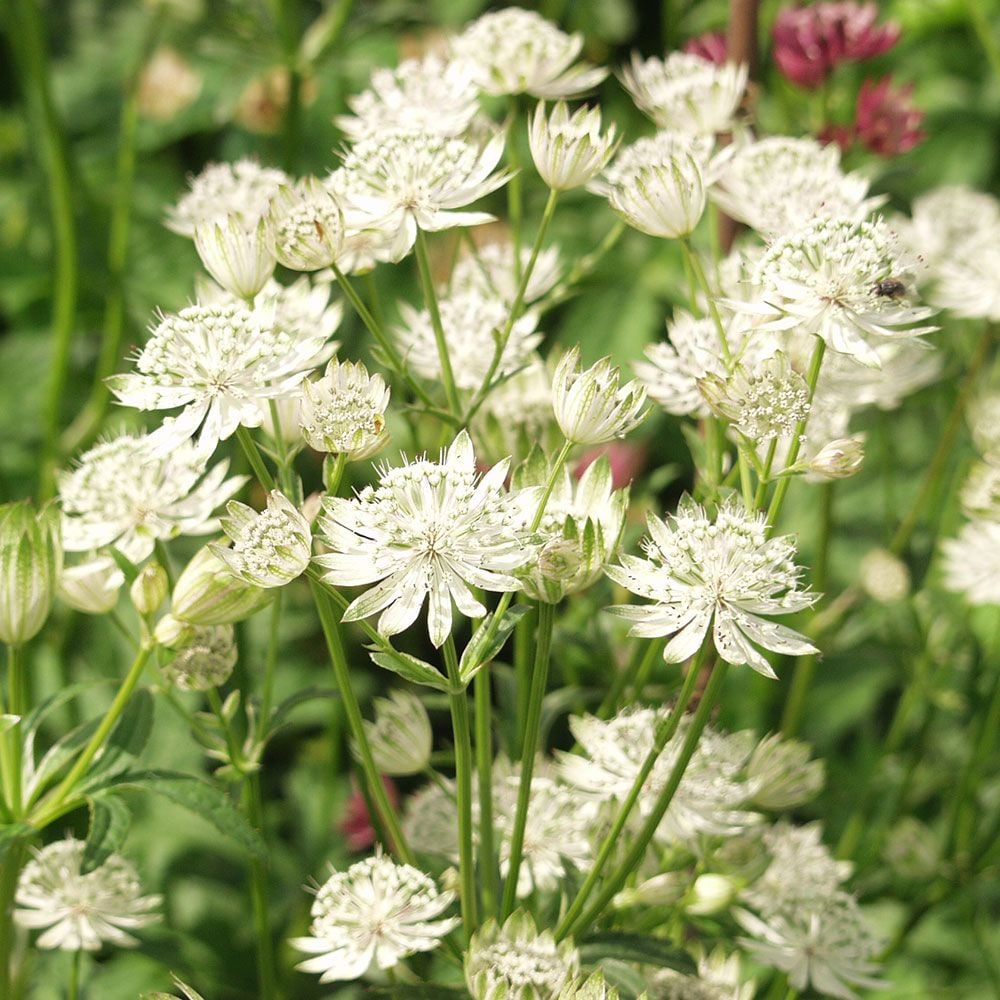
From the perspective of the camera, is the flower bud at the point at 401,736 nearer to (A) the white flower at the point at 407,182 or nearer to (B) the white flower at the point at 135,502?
(B) the white flower at the point at 135,502

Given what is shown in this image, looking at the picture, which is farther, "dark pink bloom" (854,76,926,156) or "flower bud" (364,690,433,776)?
"dark pink bloom" (854,76,926,156)

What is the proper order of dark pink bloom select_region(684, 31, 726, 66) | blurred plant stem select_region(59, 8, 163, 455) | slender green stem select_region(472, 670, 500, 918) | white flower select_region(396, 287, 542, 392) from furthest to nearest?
1. blurred plant stem select_region(59, 8, 163, 455)
2. dark pink bloom select_region(684, 31, 726, 66)
3. white flower select_region(396, 287, 542, 392)
4. slender green stem select_region(472, 670, 500, 918)

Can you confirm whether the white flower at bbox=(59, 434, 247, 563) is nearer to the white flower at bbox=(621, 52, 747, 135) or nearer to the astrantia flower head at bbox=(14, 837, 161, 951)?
the astrantia flower head at bbox=(14, 837, 161, 951)

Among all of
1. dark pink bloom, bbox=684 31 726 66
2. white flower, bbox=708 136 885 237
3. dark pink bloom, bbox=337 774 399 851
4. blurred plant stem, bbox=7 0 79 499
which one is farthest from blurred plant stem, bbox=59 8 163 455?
white flower, bbox=708 136 885 237

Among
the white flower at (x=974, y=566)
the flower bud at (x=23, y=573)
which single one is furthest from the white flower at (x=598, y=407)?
the white flower at (x=974, y=566)

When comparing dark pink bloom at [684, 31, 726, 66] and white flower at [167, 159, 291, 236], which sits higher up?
dark pink bloom at [684, 31, 726, 66]

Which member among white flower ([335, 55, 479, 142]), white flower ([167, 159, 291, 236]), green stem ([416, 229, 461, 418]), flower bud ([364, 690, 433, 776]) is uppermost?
white flower ([335, 55, 479, 142])
